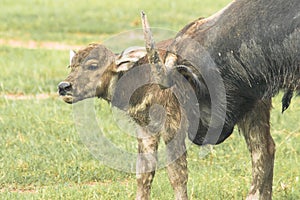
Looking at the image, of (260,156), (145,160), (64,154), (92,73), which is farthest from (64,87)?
(64,154)

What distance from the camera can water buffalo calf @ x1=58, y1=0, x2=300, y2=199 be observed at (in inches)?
217

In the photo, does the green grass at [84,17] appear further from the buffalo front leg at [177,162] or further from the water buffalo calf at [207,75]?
the buffalo front leg at [177,162]

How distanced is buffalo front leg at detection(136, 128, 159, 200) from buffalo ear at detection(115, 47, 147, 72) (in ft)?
1.67

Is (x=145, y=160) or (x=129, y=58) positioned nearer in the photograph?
(x=129, y=58)

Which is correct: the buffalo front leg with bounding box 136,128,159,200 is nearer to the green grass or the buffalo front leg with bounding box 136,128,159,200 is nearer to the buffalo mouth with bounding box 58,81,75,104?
the buffalo mouth with bounding box 58,81,75,104

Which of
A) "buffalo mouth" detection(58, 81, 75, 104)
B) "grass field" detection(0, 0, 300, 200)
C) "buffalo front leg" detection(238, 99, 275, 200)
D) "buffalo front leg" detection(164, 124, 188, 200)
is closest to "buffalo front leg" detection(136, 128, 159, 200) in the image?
"buffalo front leg" detection(164, 124, 188, 200)

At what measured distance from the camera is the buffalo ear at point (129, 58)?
6.00 m

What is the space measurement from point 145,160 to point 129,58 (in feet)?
2.72

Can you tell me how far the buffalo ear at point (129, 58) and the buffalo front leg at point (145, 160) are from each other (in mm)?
510

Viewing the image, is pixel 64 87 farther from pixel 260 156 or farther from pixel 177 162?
pixel 260 156

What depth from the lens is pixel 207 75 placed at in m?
5.69

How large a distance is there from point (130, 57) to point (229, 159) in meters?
2.34

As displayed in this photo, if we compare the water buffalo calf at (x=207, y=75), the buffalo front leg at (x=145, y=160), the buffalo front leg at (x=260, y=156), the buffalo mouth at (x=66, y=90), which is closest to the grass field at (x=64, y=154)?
the buffalo front leg at (x=260, y=156)

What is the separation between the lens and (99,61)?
6215mm
